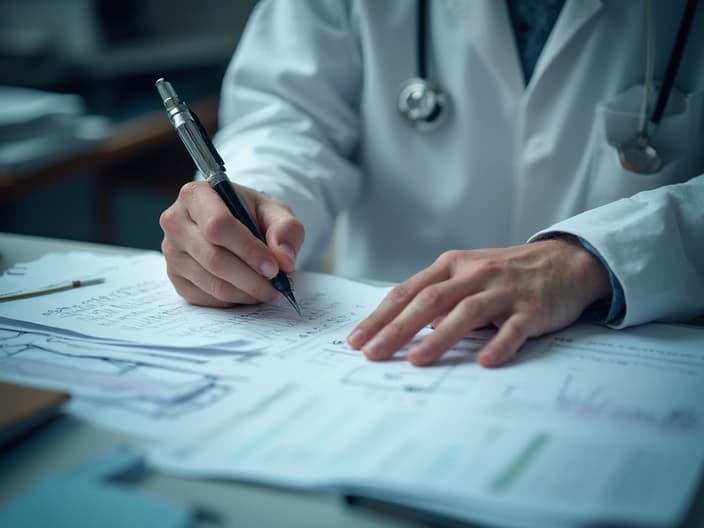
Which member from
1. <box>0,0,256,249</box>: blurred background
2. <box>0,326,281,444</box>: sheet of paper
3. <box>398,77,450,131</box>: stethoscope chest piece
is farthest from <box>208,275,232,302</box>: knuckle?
<box>0,0,256,249</box>: blurred background

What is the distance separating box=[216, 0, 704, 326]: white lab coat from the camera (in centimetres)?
89

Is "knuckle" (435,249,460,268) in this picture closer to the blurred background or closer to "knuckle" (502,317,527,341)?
"knuckle" (502,317,527,341)

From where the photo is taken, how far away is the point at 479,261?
64cm

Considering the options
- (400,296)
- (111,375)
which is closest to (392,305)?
(400,296)

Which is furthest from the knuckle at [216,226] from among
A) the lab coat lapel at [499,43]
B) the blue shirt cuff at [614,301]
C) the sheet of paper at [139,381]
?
the lab coat lapel at [499,43]

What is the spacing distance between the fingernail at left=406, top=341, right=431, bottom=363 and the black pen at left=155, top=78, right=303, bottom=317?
160 mm

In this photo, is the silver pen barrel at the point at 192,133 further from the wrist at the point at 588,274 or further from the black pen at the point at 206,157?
the wrist at the point at 588,274

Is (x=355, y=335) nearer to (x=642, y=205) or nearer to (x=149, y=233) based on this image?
(x=642, y=205)

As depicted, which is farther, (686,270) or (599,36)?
(599,36)

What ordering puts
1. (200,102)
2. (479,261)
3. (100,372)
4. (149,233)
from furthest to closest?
(149,233), (200,102), (479,261), (100,372)

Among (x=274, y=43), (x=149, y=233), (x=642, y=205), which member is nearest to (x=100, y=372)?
(x=642, y=205)

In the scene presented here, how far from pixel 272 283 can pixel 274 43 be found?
1.69ft

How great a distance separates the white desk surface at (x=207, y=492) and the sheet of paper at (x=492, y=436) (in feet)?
0.03

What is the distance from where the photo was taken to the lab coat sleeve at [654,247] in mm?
637
